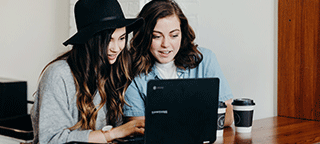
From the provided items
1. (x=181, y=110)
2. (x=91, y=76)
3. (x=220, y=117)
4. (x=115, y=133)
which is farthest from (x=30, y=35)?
(x=181, y=110)

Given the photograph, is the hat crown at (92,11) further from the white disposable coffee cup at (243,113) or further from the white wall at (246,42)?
the white wall at (246,42)

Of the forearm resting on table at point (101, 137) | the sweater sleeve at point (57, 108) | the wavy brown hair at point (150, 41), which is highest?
the wavy brown hair at point (150, 41)

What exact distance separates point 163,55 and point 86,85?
17.5 inches

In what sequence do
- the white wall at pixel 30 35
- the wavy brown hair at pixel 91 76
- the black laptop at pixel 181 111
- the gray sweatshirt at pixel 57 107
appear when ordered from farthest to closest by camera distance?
the white wall at pixel 30 35
the wavy brown hair at pixel 91 76
the gray sweatshirt at pixel 57 107
the black laptop at pixel 181 111

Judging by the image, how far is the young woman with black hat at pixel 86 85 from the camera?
3.80 feet

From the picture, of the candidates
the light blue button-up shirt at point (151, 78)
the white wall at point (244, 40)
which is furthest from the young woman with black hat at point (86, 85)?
the white wall at point (244, 40)

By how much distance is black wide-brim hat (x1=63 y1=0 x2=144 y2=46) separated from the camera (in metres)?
1.22

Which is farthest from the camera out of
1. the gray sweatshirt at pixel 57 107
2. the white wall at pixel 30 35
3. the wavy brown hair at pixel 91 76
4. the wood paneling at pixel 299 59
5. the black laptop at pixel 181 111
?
the white wall at pixel 30 35

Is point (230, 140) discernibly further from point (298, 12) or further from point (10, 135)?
point (10, 135)

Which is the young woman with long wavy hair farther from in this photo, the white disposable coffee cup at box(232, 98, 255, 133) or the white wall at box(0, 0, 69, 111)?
the white wall at box(0, 0, 69, 111)

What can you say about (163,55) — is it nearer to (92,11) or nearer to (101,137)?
(92,11)

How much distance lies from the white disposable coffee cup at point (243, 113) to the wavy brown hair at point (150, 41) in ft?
1.36

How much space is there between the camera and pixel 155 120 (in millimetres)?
954

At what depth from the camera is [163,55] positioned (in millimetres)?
1568
